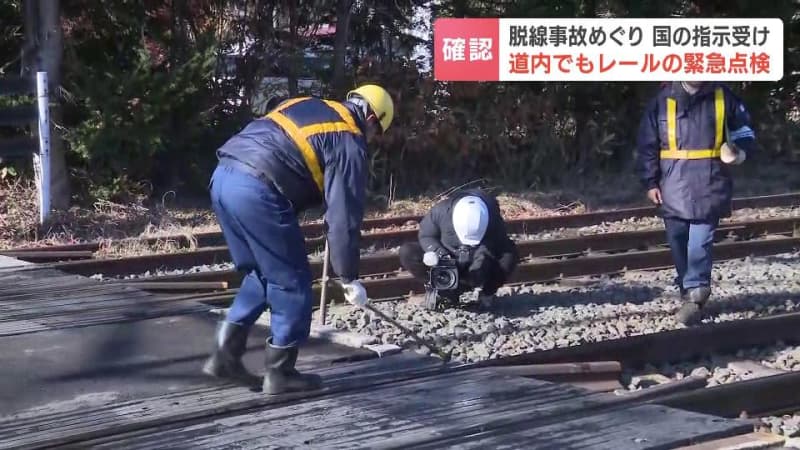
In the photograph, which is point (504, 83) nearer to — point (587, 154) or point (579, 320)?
point (587, 154)

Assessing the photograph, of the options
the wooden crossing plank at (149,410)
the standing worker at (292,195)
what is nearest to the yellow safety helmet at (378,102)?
the standing worker at (292,195)

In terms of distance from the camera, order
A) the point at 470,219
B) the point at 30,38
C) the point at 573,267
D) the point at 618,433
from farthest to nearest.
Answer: the point at 30,38
the point at 573,267
the point at 470,219
the point at 618,433

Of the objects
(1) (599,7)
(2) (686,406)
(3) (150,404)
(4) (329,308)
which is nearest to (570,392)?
(2) (686,406)

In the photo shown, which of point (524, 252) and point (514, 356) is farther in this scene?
point (524, 252)

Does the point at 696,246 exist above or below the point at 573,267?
above

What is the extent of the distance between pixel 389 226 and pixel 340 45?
4414 mm

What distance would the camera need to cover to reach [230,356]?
19.6ft

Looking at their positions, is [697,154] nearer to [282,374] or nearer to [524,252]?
[524,252]

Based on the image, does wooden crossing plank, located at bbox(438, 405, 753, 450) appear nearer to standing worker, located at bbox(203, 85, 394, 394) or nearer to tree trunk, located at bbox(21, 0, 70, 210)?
standing worker, located at bbox(203, 85, 394, 394)

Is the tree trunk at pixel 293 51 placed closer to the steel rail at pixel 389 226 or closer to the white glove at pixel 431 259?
the steel rail at pixel 389 226

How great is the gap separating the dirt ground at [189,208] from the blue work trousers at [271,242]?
5972mm

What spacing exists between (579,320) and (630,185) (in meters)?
9.29

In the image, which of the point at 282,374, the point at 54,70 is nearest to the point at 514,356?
the point at 282,374

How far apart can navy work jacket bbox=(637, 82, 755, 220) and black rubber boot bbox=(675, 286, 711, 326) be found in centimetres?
52
